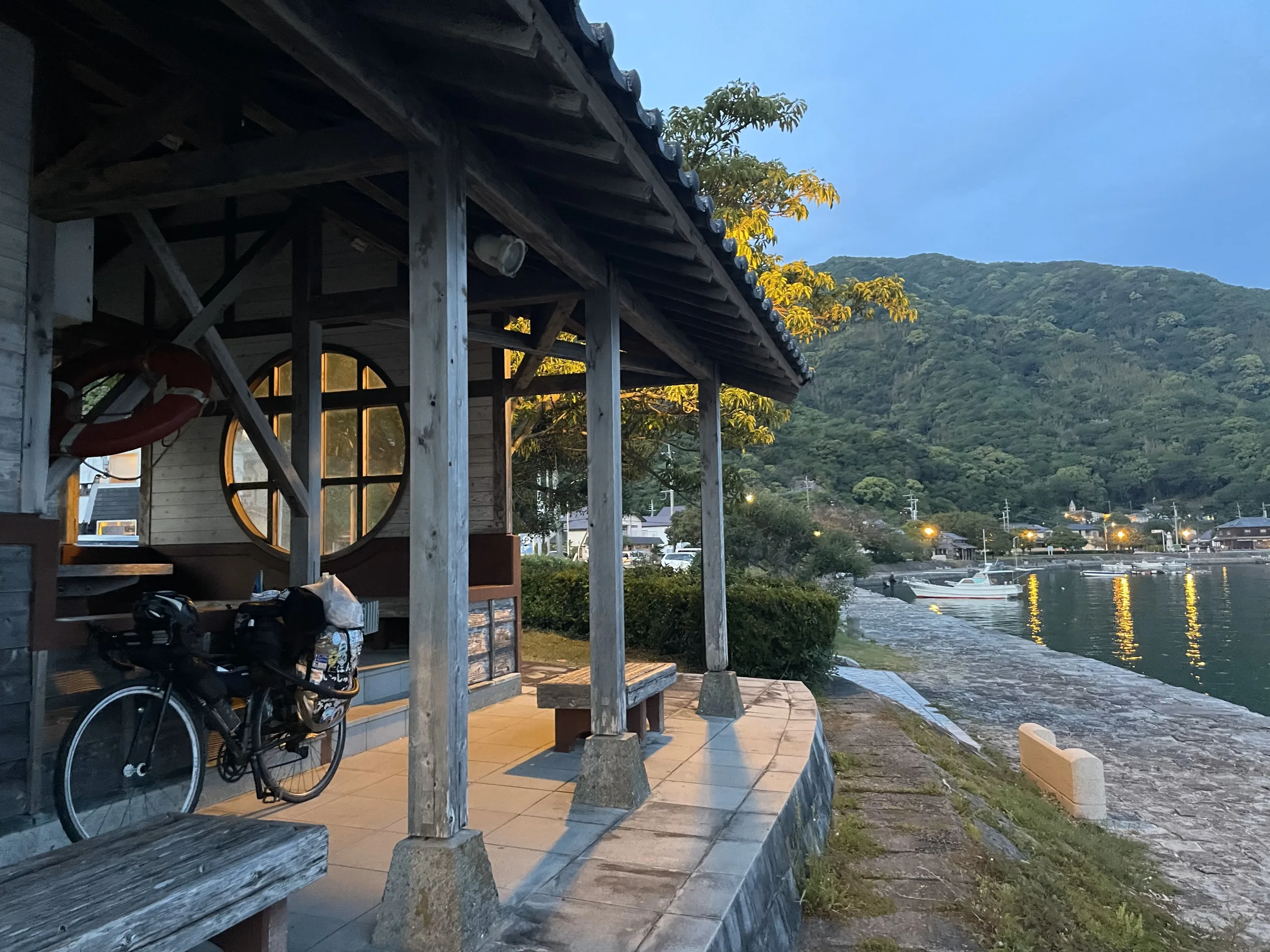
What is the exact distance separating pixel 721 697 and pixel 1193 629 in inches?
1334

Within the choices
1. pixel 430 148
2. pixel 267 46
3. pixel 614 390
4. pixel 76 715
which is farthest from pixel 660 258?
pixel 76 715

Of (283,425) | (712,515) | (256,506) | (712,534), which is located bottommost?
(712,534)

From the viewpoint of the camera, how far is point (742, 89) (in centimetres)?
1098

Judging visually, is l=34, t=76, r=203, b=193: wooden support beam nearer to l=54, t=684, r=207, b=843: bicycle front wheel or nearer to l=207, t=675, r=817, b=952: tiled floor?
l=54, t=684, r=207, b=843: bicycle front wheel

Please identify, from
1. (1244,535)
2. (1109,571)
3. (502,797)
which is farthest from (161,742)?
(1244,535)

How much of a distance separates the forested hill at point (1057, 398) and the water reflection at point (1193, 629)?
921 inches

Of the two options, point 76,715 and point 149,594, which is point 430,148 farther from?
point 76,715

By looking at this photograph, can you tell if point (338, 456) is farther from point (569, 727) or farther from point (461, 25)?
point (461, 25)

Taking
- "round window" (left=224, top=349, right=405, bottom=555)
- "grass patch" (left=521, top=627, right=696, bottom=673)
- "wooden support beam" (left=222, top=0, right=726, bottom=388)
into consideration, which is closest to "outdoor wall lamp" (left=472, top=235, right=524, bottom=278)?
"wooden support beam" (left=222, top=0, right=726, bottom=388)

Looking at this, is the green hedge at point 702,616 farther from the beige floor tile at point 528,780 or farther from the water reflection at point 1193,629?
the water reflection at point 1193,629

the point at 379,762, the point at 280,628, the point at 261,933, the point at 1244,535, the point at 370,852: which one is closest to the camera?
the point at 261,933

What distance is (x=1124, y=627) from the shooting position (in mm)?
32375

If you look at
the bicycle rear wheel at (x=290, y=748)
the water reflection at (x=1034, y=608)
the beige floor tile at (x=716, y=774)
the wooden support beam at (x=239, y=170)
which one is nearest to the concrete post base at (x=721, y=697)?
the beige floor tile at (x=716, y=774)

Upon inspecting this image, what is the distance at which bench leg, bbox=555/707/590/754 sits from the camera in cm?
436
